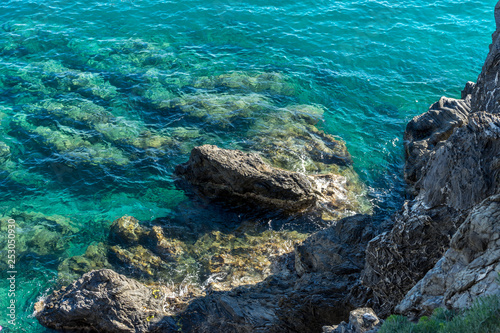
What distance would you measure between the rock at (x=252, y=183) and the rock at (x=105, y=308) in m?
6.31

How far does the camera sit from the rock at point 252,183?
1919 centimetres

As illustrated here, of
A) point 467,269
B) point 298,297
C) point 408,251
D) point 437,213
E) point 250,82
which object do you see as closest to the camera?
point 467,269

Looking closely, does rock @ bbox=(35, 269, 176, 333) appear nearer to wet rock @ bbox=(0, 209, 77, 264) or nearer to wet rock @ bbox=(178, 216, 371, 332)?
wet rock @ bbox=(178, 216, 371, 332)

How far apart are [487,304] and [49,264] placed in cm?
1715

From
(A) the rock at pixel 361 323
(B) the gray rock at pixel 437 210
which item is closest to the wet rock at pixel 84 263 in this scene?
(A) the rock at pixel 361 323

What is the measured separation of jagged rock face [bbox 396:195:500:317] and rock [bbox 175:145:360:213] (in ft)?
32.5

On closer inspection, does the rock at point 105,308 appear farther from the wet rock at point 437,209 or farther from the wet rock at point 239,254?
the wet rock at point 437,209

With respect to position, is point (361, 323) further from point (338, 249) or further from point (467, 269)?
point (338, 249)

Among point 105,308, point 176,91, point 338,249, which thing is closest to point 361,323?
point 338,249

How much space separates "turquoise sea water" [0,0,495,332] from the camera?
2058 cm

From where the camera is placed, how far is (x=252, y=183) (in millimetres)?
19234

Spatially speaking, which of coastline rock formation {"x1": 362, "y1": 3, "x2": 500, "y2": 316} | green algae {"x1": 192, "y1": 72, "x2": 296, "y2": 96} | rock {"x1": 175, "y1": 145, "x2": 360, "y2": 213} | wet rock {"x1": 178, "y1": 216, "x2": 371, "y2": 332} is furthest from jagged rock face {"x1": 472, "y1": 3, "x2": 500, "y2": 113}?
green algae {"x1": 192, "y1": 72, "x2": 296, "y2": 96}

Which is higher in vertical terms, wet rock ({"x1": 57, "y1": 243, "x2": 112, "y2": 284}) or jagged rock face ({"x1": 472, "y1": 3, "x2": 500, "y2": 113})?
jagged rock face ({"x1": 472, "y1": 3, "x2": 500, "y2": 113})

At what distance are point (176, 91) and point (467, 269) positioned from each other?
2326 cm
